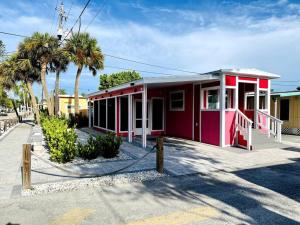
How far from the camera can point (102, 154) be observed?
8.47 m

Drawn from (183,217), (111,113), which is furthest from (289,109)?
(183,217)

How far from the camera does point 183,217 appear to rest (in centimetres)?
412

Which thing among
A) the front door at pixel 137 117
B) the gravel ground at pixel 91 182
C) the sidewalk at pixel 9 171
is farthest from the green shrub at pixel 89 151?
the front door at pixel 137 117

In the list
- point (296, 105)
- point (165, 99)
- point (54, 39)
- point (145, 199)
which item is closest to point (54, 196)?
point (145, 199)

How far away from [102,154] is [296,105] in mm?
13326

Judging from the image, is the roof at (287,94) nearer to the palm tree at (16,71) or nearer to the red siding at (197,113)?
the red siding at (197,113)

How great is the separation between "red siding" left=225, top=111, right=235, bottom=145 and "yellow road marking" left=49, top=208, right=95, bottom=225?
317 inches

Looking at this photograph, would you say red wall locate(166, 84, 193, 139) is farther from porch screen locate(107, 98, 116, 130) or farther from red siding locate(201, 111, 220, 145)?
porch screen locate(107, 98, 116, 130)

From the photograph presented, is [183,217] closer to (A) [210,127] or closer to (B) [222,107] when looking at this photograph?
(B) [222,107]

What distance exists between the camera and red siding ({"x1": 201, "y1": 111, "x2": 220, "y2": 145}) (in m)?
11.3

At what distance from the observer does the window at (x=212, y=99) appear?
38.0ft

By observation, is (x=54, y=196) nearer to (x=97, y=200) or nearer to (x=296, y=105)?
(x=97, y=200)

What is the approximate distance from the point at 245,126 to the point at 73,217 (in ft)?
28.3

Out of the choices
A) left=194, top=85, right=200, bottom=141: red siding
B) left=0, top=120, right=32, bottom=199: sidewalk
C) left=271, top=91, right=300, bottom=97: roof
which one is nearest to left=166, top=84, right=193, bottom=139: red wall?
left=194, top=85, right=200, bottom=141: red siding
